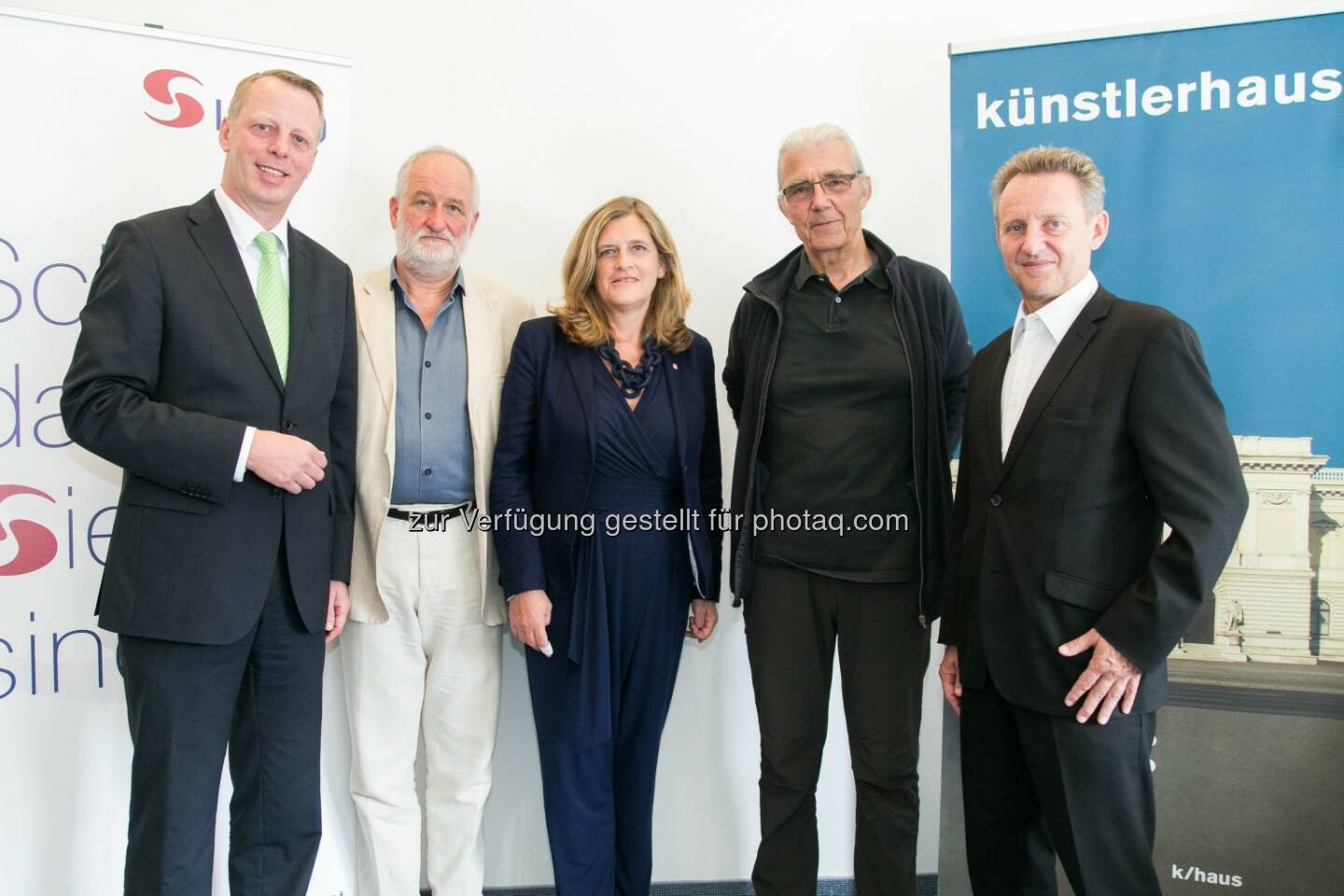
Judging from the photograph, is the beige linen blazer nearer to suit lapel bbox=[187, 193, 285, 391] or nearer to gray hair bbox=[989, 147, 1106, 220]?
suit lapel bbox=[187, 193, 285, 391]

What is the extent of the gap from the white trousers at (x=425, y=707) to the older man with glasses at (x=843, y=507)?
0.70 meters

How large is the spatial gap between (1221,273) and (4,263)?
311 centimetres

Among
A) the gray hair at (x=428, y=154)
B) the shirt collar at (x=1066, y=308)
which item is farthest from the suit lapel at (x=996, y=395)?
the gray hair at (x=428, y=154)

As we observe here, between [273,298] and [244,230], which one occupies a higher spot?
[244,230]

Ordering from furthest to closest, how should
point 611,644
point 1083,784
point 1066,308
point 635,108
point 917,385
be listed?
point 635,108 < point 611,644 < point 917,385 < point 1066,308 < point 1083,784

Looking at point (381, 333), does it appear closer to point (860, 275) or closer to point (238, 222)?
point (238, 222)

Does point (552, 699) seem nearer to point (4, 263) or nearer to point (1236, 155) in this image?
point (4, 263)

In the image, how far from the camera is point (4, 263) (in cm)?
209

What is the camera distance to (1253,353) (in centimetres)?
215

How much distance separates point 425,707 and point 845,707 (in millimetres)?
1067

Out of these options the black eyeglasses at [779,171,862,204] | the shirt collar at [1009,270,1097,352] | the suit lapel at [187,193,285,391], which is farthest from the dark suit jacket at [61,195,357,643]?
the shirt collar at [1009,270,1097,352]

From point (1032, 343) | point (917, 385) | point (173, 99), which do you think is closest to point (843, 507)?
point (917, 385)

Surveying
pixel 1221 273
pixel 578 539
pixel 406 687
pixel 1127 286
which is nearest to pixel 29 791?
pixel 406 687

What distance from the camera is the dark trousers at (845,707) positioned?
77.2 inches
